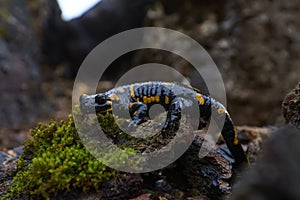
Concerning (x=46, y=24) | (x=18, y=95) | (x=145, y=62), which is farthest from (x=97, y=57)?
(x=18, y=95)

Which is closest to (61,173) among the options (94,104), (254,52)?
(94,104)

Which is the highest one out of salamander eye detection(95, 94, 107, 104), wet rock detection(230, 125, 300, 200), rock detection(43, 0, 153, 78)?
rock detection(43, 0, 153, 78)

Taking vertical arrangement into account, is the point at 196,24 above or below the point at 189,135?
above

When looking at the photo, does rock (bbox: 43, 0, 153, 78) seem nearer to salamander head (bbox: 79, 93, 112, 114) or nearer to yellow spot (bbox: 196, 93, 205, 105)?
salamander head (bbox: 79, 93, 112, 114)

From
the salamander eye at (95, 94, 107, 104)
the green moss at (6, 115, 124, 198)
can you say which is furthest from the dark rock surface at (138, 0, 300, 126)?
the green moss at (6, 115, 124, 198)

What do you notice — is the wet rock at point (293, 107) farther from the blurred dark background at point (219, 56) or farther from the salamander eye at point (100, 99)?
the blurred dark background at point (219, 56)

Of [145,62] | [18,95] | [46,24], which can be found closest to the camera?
[18,95]

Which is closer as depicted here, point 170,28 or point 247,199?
point 247,199

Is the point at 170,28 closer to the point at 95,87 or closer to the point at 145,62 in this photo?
the point at 145,62
